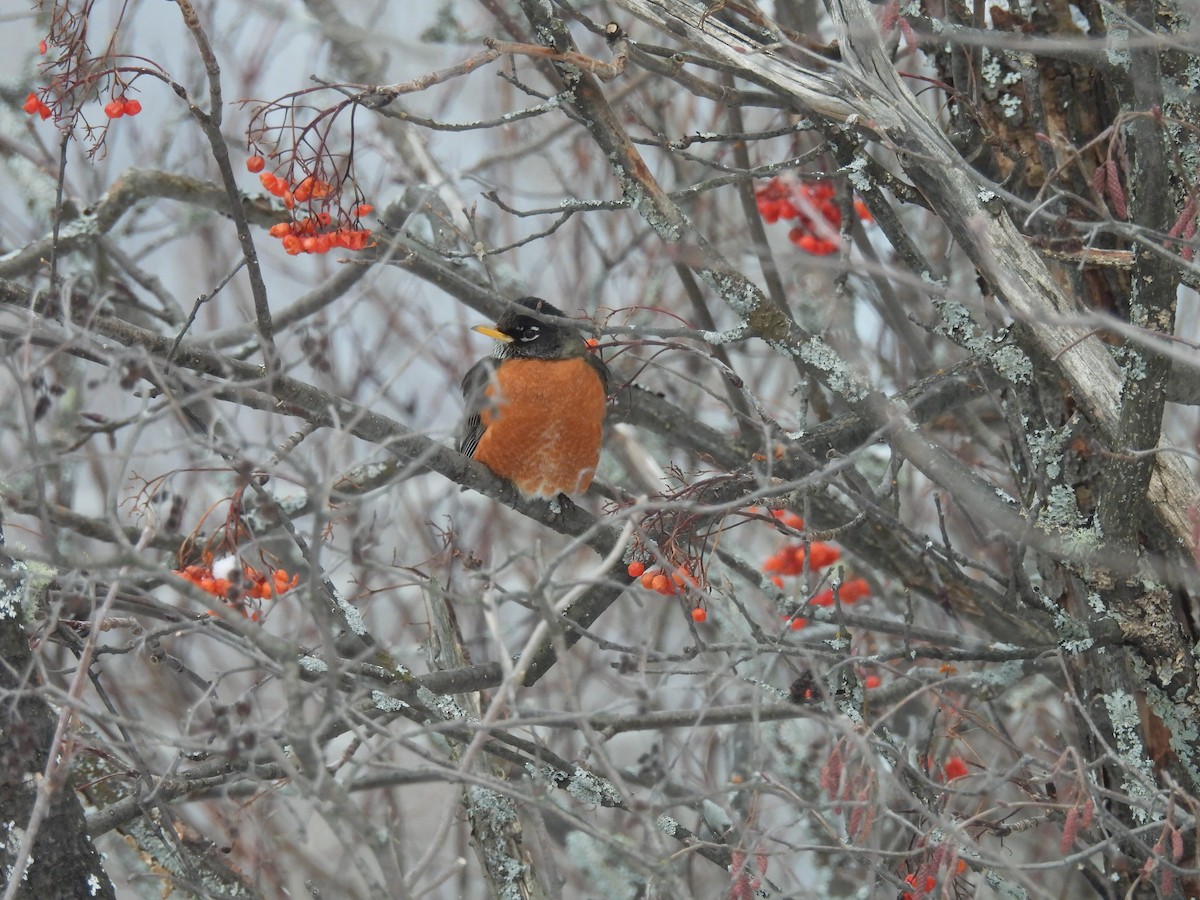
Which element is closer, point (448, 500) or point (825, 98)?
point (825, 98)

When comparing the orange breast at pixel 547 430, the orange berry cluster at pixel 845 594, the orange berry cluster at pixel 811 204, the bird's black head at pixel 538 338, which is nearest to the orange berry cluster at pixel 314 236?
the orange breast at pixel 547 430

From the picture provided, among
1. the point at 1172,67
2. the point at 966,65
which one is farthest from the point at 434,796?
the point at 1172,67

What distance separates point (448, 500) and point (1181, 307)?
4.11m

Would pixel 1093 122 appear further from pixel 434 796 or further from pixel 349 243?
pixel 434 796

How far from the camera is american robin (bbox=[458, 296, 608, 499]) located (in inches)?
169

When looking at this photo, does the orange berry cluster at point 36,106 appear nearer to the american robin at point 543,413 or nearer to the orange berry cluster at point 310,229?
the orange berry cluster at point 310,229

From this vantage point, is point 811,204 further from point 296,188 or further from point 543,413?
point 296,188

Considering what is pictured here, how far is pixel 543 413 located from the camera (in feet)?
14.3

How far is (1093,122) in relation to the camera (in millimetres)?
3762

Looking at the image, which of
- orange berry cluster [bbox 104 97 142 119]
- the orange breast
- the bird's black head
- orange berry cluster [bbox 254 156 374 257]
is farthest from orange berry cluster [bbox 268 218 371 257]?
the bird's black head

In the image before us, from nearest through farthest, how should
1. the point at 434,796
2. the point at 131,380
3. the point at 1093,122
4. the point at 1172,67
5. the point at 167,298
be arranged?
the point at 131,380 → the point at 1172,67 → the point at 1093,122 → the point at 167,298 → the point at 434,796

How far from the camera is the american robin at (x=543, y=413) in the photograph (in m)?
4.29

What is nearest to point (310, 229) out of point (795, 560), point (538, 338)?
point (538, 338)

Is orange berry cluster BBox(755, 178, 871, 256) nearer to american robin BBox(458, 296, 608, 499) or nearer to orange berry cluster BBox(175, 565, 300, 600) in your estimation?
american robin BBox(458, 296, 608, 499)
